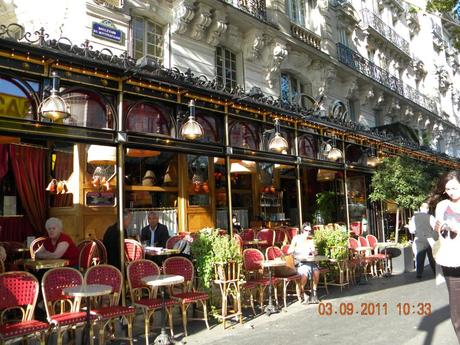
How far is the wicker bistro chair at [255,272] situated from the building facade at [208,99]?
4.24ft

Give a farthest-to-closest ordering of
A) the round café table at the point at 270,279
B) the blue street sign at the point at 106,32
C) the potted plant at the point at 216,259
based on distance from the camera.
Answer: the blue street sign at the point at 106,32
the round café table at the point at 270,279
the potted plant at the point at 216,259

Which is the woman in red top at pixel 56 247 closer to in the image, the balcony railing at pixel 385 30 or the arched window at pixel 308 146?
Result: the arched window at pixel 308 146

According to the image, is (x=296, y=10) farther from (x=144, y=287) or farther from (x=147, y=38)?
(x=144, y=287)

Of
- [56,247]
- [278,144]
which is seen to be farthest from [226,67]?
[56,247]

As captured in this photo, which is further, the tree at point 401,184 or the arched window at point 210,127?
the tree at point 401,184

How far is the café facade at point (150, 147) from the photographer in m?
6.46

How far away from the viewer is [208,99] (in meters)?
9.05

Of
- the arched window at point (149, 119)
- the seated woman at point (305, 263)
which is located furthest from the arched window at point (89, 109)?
the seated woman at point (305, 263)

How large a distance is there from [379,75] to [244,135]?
47.4 ft

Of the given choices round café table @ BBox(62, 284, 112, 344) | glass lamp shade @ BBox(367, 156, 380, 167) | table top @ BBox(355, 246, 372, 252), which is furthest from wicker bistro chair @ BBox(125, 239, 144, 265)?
glass lamp shade @ BBox(367, 156, 380, 167)

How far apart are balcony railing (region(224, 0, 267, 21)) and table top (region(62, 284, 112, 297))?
10.5 m

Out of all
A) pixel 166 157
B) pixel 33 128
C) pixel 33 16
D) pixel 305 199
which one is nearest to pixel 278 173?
pixel 305 199

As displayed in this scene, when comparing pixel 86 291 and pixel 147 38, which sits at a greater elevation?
pixel 147 38

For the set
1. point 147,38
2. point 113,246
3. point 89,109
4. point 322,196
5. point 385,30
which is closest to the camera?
point 89,109
